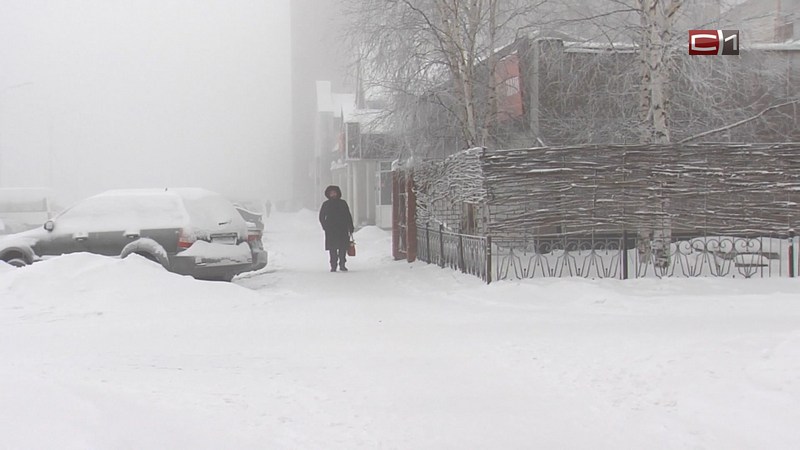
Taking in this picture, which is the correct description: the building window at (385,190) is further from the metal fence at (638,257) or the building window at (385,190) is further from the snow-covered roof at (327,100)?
the metal fence at (638,257)

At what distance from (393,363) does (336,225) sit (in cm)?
833

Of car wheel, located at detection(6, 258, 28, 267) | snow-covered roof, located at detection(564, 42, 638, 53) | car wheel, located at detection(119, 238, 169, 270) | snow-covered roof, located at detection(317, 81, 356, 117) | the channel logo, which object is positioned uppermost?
snow-covered roof, located at detection(317, 81, 356, 117)

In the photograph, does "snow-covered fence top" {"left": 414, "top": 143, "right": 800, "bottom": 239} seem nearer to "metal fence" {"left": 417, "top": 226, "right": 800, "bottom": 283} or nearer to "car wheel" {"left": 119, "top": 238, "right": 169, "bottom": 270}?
"metal fence" {"left": 417, "top": 226, "right": 800, "bottom": 283}

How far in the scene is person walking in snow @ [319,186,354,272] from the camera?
15.2m

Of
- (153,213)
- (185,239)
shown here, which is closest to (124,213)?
(153,213)

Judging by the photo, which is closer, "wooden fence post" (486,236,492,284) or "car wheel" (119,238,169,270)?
"wooden fence post" (486,236,492,284)

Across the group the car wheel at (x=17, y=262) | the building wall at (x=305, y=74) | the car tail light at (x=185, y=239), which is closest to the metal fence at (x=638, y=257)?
the car tail light at (x=185, y=239)

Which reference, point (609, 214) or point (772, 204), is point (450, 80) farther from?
point (772, 204)

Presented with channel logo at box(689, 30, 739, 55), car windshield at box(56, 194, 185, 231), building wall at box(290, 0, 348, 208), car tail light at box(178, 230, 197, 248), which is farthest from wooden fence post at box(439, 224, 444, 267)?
building wall at box(290, 0, 348, 208)

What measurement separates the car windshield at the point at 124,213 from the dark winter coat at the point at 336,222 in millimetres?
3333

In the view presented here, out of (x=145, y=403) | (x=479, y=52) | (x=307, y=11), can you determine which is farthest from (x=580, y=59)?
(x=307, y=11)

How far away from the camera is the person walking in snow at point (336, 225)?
15.2 meters

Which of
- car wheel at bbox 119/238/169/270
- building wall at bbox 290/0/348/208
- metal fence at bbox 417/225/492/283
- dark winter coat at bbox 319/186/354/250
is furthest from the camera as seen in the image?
building wall at bbox 290/0/348/208

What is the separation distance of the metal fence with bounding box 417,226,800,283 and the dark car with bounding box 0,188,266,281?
13.5 ft
